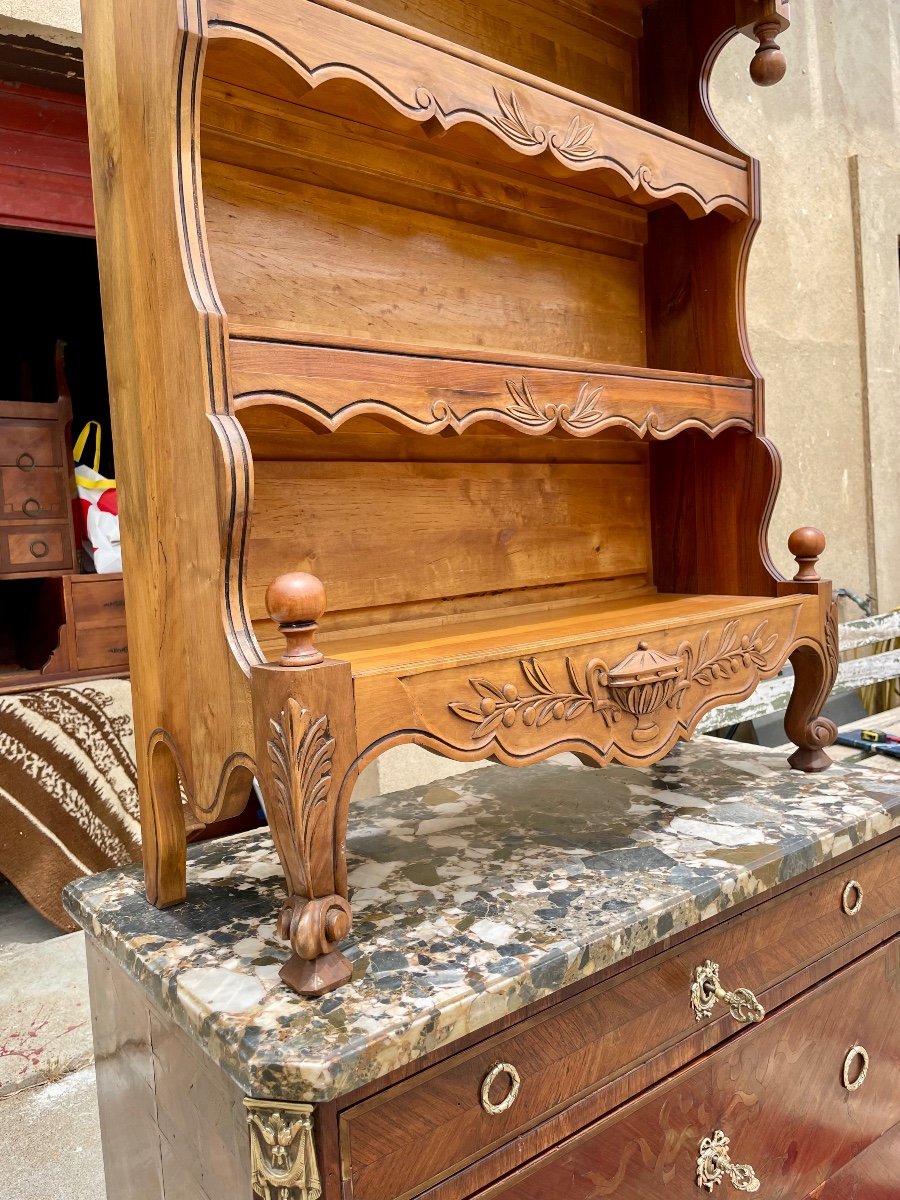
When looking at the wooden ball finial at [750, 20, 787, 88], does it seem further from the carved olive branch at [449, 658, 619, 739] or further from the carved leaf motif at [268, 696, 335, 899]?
the carved leaf motif at [268, 696, 335, 899]

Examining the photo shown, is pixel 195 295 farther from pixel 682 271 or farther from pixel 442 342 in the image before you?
pixel 682 271

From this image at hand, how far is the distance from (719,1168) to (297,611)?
890 millimetres

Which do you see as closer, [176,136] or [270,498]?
[176,136]

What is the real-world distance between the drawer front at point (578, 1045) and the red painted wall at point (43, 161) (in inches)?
83.2

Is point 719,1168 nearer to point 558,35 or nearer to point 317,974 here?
point 317,974

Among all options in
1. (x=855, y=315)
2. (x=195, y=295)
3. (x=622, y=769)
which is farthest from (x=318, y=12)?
(x=855, y=315)

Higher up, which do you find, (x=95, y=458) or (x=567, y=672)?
(x=95, y=458)

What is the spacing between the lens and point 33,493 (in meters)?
2.56

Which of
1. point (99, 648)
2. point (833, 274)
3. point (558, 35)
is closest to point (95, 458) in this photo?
point (99, 648)

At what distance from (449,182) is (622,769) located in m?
→ 1.04

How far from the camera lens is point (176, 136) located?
97 cm

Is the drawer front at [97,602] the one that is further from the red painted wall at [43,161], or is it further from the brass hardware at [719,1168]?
the brass hardware at [719,1168]

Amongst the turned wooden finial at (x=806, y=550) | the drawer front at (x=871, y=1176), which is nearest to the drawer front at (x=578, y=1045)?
the drawer front at (x=871, y=1176)

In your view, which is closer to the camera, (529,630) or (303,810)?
(303,810)
